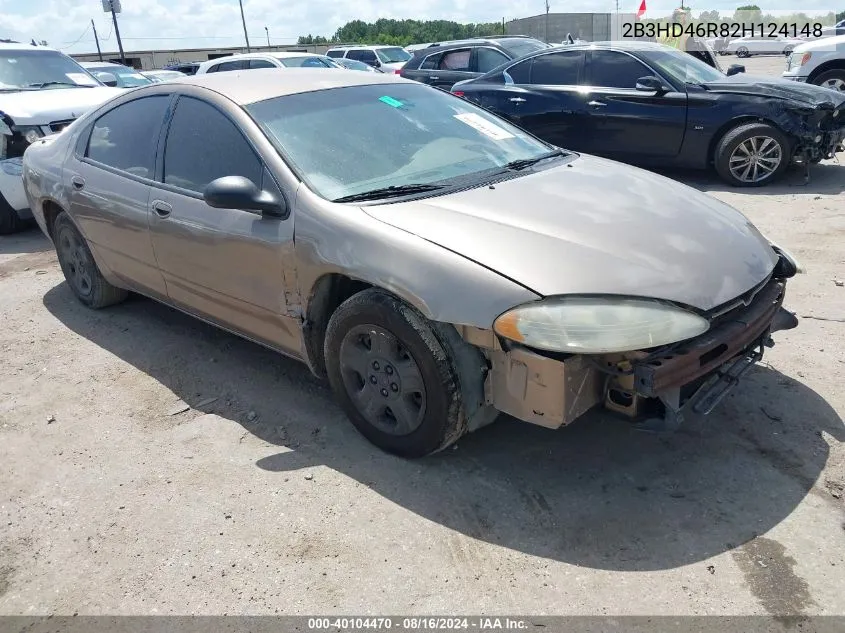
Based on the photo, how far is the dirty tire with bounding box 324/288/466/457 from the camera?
277 cm

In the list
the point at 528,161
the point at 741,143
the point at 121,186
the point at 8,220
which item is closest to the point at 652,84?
the point at 741,143

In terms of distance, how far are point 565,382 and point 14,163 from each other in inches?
265

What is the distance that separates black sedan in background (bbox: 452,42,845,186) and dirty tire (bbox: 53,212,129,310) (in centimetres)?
555

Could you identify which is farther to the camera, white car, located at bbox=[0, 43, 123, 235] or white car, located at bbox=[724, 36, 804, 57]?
white car, located at bbox=[724, 36, 804, 57]

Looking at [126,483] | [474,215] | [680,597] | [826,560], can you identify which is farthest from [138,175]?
[826,560]

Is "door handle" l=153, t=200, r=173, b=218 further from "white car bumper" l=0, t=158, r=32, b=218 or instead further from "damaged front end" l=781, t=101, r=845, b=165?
"damaged front end" l=781, t=101, r=845, b=165

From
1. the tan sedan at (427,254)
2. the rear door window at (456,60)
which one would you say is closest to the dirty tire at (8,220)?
the tan sedan at (427,254)

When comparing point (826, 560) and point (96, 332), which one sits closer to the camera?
point (826, 560)

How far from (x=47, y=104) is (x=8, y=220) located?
1.29 m

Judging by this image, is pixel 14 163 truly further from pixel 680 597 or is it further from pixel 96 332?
pixel 680 597

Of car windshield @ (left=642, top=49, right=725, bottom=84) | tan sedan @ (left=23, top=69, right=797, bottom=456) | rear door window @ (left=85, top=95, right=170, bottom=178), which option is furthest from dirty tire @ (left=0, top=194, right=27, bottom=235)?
car windshield @ (left=642, top=49, right=725, bottom=84)

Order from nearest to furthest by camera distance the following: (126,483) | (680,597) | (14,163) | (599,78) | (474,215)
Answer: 1. (680,597)
2. (474,215)
3. (126,483)
4. (14,163)
5. (599,78)

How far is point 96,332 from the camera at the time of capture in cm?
486

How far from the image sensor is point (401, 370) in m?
2.93
